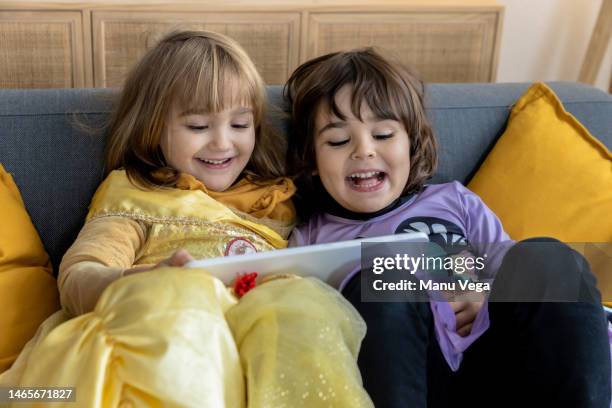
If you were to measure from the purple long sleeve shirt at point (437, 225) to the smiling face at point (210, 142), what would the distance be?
20 cm

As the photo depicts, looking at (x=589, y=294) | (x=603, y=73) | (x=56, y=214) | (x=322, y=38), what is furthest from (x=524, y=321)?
(x=603, y=73)

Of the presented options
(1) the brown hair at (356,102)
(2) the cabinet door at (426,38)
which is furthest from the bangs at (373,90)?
(2) the cabinet door at (426,38)

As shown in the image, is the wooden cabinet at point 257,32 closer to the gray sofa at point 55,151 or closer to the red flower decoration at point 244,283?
the gray sofa at point 55,151

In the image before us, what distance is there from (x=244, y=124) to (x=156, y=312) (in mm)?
613

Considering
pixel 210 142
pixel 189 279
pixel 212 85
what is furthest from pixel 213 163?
pixel 189 279

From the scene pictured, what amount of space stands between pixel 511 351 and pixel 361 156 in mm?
466

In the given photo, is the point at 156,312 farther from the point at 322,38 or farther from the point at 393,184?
the point at 322,38

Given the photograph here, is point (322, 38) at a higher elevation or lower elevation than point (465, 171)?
higher

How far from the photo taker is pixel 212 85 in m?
1.42

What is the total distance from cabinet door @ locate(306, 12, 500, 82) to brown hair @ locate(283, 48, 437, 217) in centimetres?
73

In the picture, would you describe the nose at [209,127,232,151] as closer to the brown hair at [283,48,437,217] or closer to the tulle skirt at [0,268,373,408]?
the brown hair at [283,48,437,217]

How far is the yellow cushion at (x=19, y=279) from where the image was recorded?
4.27 feet

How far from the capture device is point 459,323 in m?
1.28

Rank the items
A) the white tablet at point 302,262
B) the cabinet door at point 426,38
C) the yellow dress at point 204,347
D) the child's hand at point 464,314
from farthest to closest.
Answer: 1. the cabinet door at point 426,38
2. the child's hand at point 464,314
3. the white tablet at point 302,262
4. the yellow dress at point 204,347
